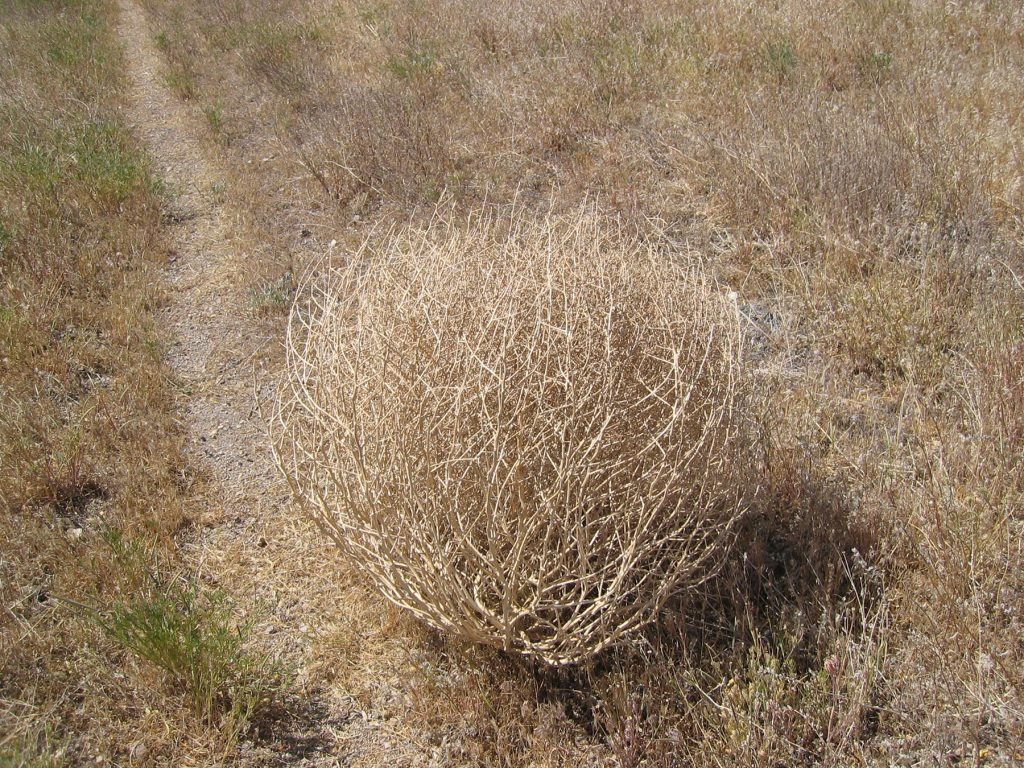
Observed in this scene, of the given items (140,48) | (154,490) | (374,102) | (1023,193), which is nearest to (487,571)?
(154,490)

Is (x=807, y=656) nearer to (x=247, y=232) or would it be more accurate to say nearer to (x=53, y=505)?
(x=53, y=505)

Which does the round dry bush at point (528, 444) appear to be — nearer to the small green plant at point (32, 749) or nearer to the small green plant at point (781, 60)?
the small green plant at point (32, 749)

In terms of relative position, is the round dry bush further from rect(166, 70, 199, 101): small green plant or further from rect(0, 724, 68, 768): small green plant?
rect(166, 70, 199, 101): small green plant

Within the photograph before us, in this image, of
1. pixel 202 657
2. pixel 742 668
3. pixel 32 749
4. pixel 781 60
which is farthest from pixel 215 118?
pixel 742 668

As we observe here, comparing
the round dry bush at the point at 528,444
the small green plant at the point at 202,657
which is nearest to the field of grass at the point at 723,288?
the small green plant at the point at 202,657

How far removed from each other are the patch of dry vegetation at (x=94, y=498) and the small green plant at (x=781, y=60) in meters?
5.18

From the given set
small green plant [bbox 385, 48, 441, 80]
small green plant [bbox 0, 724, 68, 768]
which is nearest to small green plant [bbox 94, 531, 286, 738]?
small green plant [bbox 0, 724, 68, 768]

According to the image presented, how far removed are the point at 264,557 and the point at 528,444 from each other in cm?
163

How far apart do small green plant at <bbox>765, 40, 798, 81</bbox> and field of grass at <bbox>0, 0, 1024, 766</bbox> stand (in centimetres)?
6

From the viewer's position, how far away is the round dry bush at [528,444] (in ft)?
7.14

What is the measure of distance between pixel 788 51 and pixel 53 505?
252 inches

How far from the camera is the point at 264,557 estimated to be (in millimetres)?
3260

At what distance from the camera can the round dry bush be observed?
2176mm

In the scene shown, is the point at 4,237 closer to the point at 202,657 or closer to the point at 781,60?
the point at 202,657
